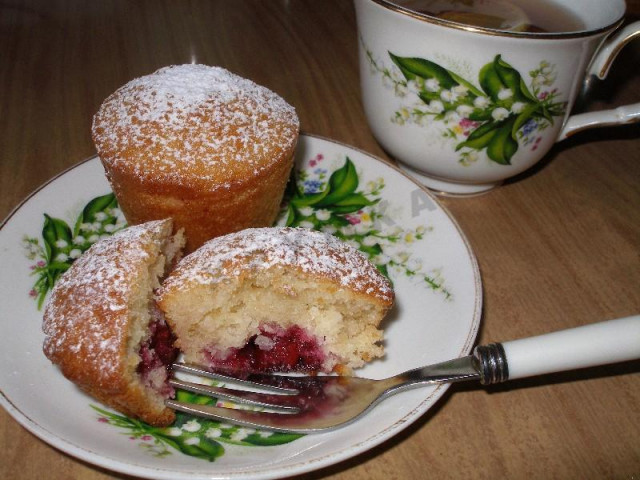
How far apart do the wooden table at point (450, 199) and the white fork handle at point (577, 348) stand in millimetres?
235

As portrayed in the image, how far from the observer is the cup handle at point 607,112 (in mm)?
1492

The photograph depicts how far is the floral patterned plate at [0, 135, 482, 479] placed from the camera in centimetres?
101

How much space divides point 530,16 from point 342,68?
1039mm

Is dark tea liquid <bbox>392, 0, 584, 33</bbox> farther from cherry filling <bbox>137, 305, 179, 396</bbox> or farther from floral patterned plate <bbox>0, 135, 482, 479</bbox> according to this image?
cherry filling <bbox>137, 305, 179, 396</bbox>

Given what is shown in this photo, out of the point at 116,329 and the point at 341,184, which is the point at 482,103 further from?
the point at 116,329

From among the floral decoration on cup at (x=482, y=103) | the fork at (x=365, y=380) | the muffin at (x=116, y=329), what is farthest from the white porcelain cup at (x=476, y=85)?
the muffin at (x=116, y=329)

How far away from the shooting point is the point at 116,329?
108cm

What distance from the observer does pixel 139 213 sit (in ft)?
4.91

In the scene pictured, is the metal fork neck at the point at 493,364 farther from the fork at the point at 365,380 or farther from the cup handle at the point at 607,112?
the cup handle at the point at 607,112

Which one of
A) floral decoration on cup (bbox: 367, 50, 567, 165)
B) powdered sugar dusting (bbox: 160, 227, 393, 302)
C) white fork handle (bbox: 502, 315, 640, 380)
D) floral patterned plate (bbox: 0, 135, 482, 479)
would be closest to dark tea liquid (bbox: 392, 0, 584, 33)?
floral decoration on cup (bbox: 367, 50, 567, 165)

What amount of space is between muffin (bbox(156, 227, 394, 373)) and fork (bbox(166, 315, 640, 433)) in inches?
2.5

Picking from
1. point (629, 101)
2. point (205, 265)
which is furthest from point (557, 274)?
point (629, 101)

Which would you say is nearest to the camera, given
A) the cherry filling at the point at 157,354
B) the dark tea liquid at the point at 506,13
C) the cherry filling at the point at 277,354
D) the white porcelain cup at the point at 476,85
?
the cherry filling at the point at 157,354

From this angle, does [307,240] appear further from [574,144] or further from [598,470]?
[574,144]
